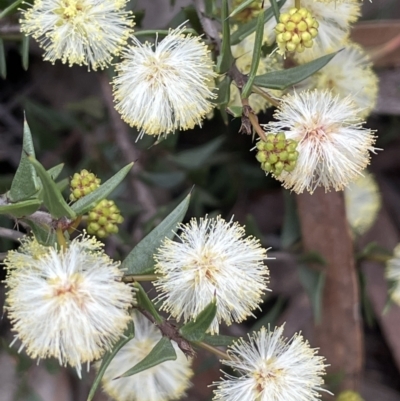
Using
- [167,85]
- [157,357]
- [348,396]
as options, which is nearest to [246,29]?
[167,85]

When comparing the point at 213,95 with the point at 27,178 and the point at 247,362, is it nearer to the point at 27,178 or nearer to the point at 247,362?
the point at 27,178

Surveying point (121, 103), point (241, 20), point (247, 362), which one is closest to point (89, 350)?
point (247, 362)

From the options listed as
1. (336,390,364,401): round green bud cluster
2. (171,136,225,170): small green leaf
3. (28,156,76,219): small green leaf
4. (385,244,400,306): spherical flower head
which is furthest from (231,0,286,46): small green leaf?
(336,390,364,401): round green bud cluster

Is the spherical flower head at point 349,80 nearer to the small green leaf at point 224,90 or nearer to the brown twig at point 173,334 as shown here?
the small green leaf at point 224,90

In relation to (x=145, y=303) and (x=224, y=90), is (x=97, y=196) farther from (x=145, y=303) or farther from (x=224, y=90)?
(x=224, y=90)

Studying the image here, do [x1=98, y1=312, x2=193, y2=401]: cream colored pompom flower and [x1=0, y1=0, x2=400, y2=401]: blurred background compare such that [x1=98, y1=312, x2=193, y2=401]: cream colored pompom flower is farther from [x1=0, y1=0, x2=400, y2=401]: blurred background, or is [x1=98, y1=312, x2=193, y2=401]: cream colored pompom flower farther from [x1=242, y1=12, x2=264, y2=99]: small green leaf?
[x1=242, y1=12, x2=264, y2=99]: small green leaf
